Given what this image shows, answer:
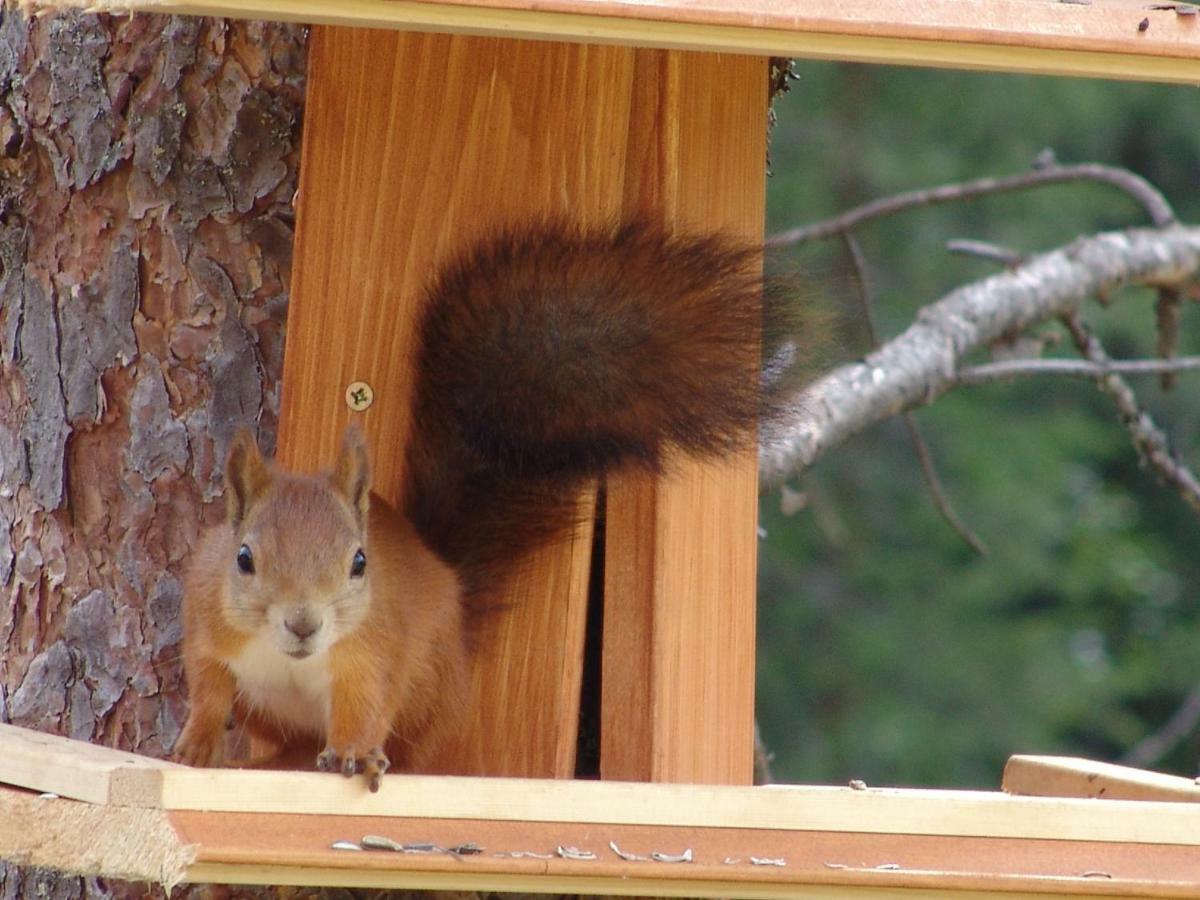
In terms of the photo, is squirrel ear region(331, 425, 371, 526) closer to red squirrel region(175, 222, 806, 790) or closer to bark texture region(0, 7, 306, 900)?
red squirrel region(175, 222, 806, 790)

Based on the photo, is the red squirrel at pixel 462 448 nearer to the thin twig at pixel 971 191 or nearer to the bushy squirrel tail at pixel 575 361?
the bushy squirrel tail at pixel 575 361

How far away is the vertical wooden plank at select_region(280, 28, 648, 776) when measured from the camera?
182 cm

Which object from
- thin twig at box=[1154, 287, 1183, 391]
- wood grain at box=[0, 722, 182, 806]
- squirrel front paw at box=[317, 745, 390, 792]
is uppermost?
thin twig at box=[1154, 287, 1183, 391]

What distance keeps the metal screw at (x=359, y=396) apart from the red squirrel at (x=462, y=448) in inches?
2.3

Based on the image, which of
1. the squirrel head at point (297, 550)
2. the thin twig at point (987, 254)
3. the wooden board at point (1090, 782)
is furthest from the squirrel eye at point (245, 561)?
the thin twig at point (987, 254)

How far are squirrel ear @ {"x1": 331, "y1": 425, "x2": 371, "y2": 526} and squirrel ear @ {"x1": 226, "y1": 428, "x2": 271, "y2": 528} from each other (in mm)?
69

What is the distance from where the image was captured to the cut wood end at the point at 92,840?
131 cm

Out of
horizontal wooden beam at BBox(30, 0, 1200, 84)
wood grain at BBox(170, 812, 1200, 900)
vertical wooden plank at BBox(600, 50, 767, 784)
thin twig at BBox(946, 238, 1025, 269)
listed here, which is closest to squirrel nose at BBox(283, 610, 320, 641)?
wood grain at BBox(170, 812, 1200, 900)

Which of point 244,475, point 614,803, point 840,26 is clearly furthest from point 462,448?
point 840,26

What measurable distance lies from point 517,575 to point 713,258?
1.22 feet

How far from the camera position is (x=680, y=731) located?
1.79 metres

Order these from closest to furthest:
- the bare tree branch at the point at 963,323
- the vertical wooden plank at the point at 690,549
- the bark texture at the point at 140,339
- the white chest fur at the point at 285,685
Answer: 1. the white chest fur at the point at 285,685
2. the vertical wooden plank at the point at 690,549
3. the bark texture at the point at 140,339
4. the bare tree branch at the point at 963,323

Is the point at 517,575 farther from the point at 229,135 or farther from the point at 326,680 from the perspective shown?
the point at 229,135

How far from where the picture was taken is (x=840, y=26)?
1.36m
